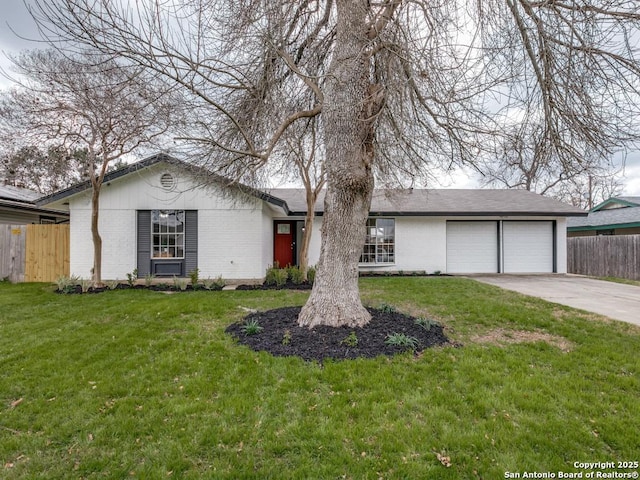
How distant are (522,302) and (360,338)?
4769mm

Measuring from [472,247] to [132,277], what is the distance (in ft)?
39.7

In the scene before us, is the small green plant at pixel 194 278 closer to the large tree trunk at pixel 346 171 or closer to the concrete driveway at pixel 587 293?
the large tree trunk at pixel 346 171

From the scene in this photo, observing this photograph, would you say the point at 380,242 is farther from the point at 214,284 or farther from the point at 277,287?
the point at 214,284

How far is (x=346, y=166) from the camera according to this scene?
4680 millimetres

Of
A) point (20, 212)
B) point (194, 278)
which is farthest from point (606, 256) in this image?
point (20, 212)

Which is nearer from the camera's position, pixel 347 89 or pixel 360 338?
pixel 360 338

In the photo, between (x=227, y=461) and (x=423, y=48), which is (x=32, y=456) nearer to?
(x=227, y=461)

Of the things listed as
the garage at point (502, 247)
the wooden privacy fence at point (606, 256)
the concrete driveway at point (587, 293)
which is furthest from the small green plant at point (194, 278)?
the wooden privacy fence at point (606, 256)

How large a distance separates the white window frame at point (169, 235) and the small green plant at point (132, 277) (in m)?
0.79

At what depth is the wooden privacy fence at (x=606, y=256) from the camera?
12023 millimetres

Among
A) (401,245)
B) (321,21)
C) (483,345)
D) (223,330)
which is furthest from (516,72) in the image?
(401,245)

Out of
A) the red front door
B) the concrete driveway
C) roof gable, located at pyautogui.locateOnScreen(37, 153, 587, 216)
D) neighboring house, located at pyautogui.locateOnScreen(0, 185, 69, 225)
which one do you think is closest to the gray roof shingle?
roof gable, located at pyautogui.locateOnScreen(37, 153, 587, 216)

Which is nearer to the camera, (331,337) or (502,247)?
(331,337)

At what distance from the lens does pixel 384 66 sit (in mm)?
4844
